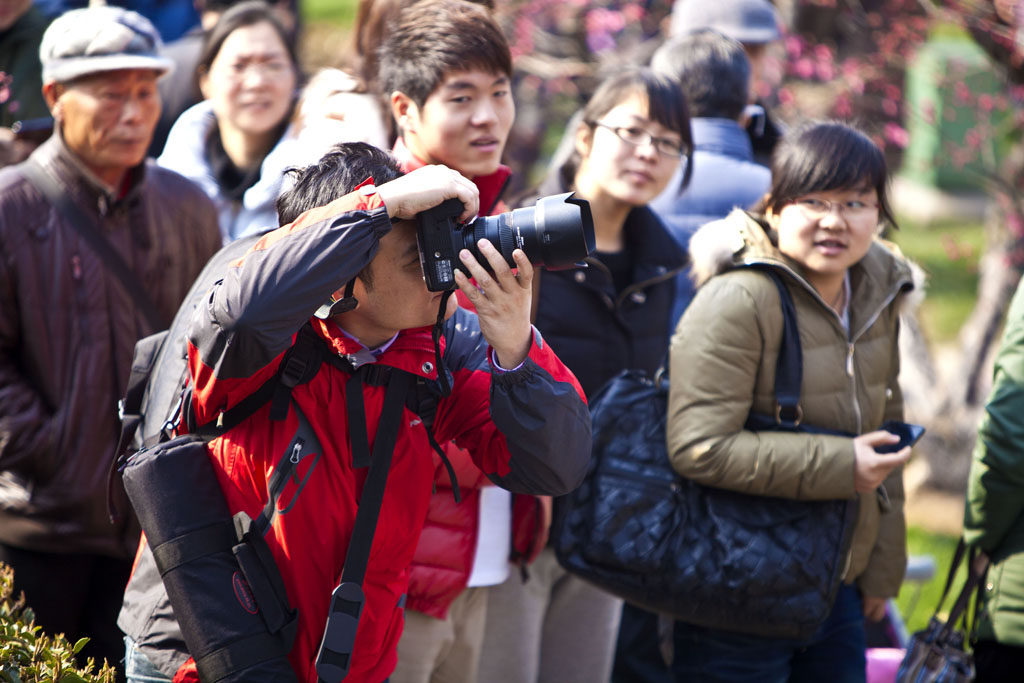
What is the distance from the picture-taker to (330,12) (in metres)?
12.8

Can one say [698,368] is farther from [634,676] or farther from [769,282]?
[634,676]

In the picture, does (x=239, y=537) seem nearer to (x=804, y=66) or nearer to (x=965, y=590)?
(x=965, y=590)

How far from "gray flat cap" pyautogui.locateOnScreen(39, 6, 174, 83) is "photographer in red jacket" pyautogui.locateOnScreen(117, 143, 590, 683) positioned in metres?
Answer: 1.16

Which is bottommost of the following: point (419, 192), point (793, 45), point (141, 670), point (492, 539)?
point (492, 539)

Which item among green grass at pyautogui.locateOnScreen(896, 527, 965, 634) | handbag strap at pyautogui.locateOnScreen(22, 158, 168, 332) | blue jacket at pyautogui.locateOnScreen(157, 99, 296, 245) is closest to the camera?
handbag strap at pyautogui.locateOnScreen(22, 158, 168, 332)

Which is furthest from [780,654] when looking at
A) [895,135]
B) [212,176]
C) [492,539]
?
[895,135]

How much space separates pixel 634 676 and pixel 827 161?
1.55 m

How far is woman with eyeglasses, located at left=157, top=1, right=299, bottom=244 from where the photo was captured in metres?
3.78

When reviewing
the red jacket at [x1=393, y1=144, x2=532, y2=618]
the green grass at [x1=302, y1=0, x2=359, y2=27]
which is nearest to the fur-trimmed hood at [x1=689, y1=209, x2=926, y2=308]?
the red jacket at [x1=393, y1=144, x2=532, y2=618]

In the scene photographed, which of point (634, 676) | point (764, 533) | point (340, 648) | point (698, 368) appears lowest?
point (634, 676)

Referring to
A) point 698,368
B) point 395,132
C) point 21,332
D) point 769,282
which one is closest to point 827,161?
point 769,282

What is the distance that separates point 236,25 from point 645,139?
5.43 feet

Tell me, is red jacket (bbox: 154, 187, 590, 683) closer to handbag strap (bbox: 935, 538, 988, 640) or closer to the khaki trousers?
the khaki trousers

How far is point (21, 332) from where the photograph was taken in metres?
2.88
